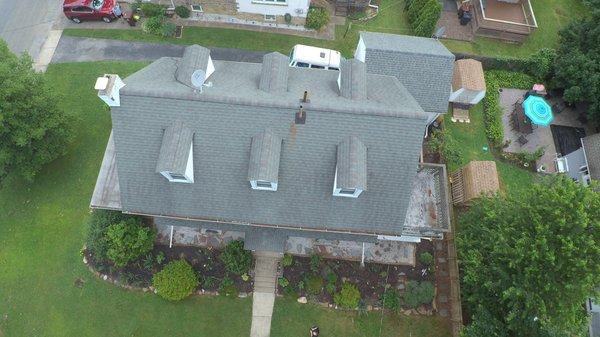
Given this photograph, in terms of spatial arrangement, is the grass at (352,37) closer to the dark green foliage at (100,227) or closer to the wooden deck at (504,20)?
the wooden deck at (504,20)

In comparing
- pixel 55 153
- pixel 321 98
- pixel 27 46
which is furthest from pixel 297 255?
pixel 27 46

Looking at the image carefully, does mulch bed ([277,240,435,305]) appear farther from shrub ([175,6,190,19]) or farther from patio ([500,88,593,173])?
shrub ([175,6,190,19])

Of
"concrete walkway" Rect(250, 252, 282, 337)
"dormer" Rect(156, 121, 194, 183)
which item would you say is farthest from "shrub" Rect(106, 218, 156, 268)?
"concrete walkway" Rect(250, 252, 282, 337)

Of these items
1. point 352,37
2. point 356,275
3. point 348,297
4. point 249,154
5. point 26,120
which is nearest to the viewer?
point 249,154

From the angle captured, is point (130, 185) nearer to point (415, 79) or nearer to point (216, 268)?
point (216, 268)

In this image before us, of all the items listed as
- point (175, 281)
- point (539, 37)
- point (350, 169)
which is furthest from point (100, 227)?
point (539, 37)

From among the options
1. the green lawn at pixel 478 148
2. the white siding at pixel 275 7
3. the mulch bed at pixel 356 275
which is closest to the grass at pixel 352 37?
the white siding at pixel 275 7

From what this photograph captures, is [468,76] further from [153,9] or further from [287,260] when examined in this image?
[153,9]
